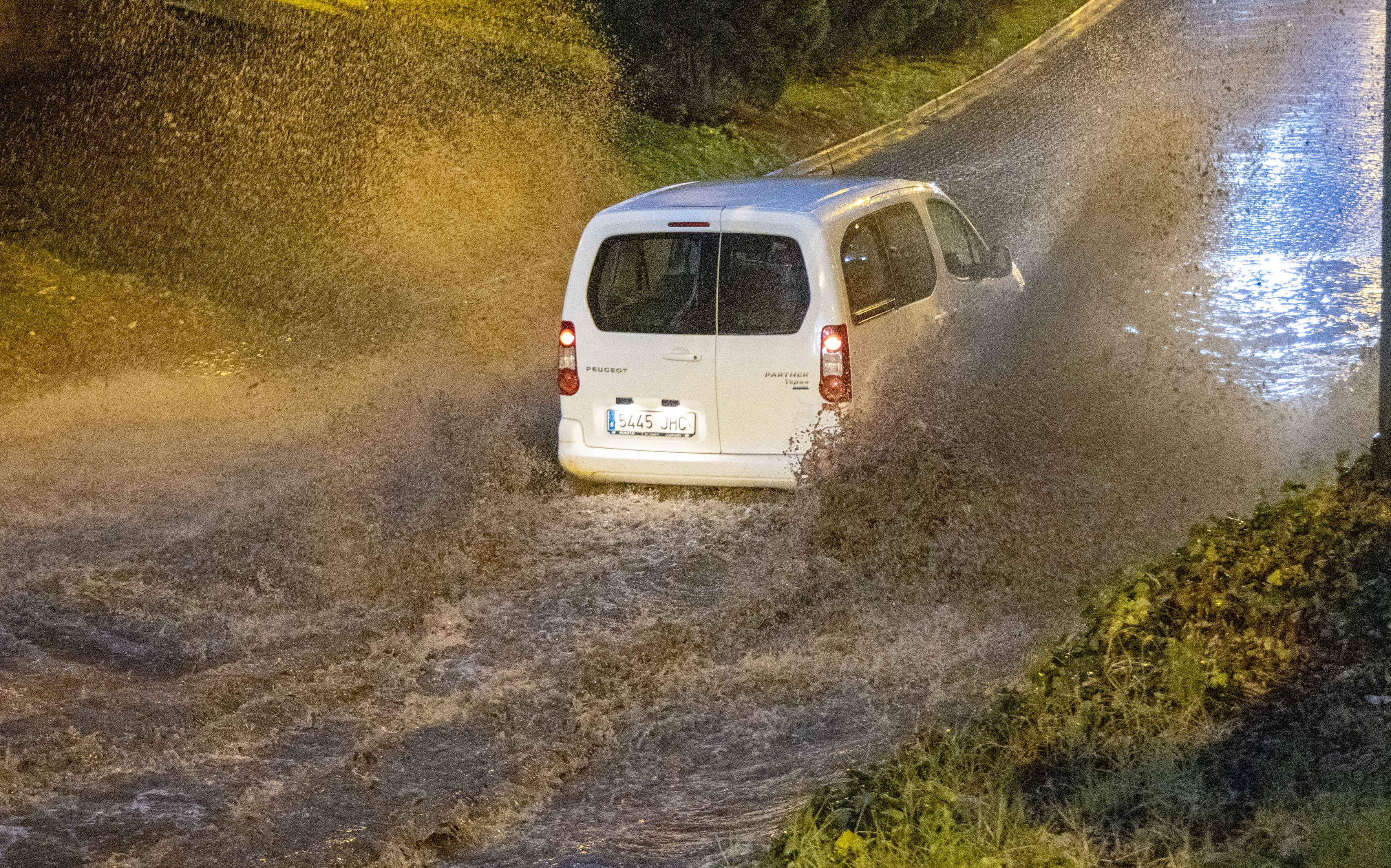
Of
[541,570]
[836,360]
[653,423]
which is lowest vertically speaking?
[541,570]

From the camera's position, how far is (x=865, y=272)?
7.34m

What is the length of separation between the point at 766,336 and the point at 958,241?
197 cm

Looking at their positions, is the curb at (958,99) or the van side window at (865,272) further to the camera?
the curb at (958,99)

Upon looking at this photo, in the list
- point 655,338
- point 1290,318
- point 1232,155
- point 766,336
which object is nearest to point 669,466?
point 655,338

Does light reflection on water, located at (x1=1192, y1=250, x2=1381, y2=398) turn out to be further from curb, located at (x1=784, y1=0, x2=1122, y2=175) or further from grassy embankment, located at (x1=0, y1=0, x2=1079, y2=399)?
grassy embankment, located at (x1=0, y1=0, x2=1079, y2=399)

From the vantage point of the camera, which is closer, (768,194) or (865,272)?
(865,272)

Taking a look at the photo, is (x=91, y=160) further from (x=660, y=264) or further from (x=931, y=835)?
(x=931, y=835)

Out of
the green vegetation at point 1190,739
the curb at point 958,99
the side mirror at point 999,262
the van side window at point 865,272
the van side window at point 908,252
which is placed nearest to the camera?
the green vegetation at point 1190,739

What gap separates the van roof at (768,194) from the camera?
7.30 m

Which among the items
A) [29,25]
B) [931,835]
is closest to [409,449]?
[931,835]

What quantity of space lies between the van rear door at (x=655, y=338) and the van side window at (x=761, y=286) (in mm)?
70

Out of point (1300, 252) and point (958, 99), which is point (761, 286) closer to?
point (1300, 252)

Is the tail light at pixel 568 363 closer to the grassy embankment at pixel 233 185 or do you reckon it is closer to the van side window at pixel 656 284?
the van side window at pixel 656 284

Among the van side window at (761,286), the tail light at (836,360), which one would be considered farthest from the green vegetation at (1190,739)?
the van side window at (761,286)
